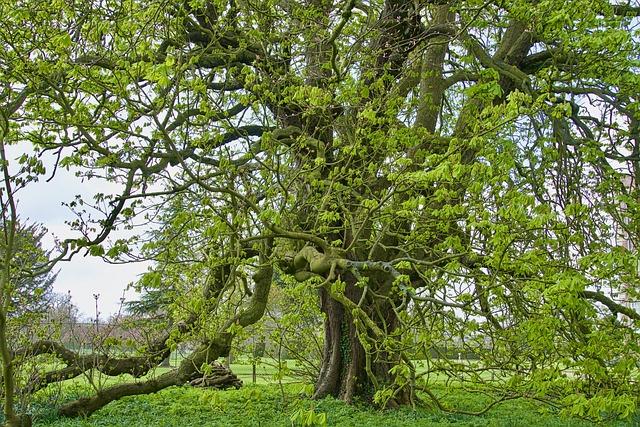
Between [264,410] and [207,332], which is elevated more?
[207,332]

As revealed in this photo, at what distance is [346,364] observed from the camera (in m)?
11.0

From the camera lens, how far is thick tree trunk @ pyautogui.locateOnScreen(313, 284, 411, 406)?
10406mm

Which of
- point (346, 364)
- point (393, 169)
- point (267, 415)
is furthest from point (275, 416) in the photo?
point (393, 169)

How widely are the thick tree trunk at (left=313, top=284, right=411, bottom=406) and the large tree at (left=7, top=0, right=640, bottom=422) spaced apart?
42.7 inches

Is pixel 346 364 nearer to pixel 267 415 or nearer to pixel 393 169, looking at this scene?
pixel 267 415

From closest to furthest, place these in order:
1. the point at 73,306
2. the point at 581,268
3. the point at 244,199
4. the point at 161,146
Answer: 1. the point at 581,268
2. the point at 244,199
3. the point at 161,146
4. the point at 73,306

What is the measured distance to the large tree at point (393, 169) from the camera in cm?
526

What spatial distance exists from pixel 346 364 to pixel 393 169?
4358 millimetres

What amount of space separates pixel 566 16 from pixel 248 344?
7.05 meters

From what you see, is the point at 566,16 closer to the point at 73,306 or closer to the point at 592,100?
the point at 592,100

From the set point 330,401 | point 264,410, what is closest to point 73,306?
point 264,410

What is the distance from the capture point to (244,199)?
18.3 ft

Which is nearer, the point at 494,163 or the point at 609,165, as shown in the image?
the point at 494,163

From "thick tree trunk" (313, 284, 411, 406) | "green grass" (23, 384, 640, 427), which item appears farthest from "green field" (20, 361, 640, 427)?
"thick tree trunk" (313, 284, 411, 406)
